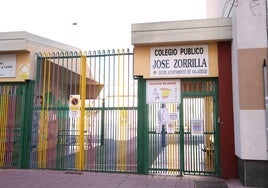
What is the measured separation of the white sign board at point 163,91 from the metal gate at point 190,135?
0.15 m

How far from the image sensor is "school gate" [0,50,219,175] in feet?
28.2

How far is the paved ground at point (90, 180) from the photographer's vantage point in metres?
7.42

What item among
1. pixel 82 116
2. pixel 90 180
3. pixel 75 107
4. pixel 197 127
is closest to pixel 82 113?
pixel 82 116

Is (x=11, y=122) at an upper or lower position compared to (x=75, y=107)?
lower

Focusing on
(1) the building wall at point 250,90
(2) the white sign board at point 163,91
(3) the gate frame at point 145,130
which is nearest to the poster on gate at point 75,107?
(3) the gate frame at point 145,130

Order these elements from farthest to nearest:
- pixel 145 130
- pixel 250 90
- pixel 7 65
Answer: pixel 7 65
pixel 145 130
pixel 250 90

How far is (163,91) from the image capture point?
8.80m

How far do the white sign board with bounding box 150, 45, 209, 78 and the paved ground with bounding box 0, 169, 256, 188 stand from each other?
9.47 ft

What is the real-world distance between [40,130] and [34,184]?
8.30 ft

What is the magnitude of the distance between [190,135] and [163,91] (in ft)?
4.80

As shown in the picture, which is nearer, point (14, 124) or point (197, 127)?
point (197, 127)

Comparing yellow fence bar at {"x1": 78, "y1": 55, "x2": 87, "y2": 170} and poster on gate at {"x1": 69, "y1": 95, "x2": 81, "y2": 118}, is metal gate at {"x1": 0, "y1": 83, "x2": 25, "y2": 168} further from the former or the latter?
yellow fence bar at {"x1": 78, "y1": 55, "x2": 87, "y2": 170}

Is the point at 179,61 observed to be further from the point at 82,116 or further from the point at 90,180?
the point at 90,180

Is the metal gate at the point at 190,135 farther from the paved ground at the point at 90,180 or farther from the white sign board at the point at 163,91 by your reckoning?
the paved ground at the point at 90,180
